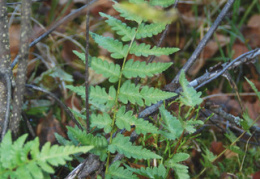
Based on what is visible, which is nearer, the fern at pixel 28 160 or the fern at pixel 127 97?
the fern at pixel 28 160

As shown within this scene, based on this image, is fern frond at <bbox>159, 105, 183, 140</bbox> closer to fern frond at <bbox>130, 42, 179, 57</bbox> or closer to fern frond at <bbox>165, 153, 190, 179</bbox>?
fern frond at <bbox>165, 153, 190, 179</bbox>

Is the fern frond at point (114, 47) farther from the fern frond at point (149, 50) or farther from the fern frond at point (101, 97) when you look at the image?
the fern frond at point (101, 97)

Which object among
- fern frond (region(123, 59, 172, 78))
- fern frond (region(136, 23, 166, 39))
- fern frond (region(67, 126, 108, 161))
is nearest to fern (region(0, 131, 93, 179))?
fern frond (region(67, 126, 108, 161))

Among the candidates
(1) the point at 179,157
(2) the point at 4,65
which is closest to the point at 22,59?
(2) the point at 4,65

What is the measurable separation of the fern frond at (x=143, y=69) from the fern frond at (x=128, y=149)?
273 millimetres

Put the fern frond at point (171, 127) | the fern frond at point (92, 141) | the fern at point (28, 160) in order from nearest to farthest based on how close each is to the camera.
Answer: the fern at point (28, 160) < the fern frond at point (92, 141) < the fern frond at point (171, 127)

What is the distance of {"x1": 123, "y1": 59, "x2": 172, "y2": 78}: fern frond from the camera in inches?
50.5

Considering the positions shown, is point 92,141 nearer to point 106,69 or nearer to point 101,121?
point 101,121

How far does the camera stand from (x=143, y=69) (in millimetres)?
1295

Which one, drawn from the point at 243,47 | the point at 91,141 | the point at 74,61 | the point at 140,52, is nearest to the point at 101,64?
the point at 140,52

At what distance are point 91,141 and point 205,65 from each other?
6.10 feet

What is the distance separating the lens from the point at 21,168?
1.02 metres

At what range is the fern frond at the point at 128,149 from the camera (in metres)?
1.26

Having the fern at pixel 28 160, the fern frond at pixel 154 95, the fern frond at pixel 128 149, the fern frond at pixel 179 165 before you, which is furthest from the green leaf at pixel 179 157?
the fern at pixel 28 160
